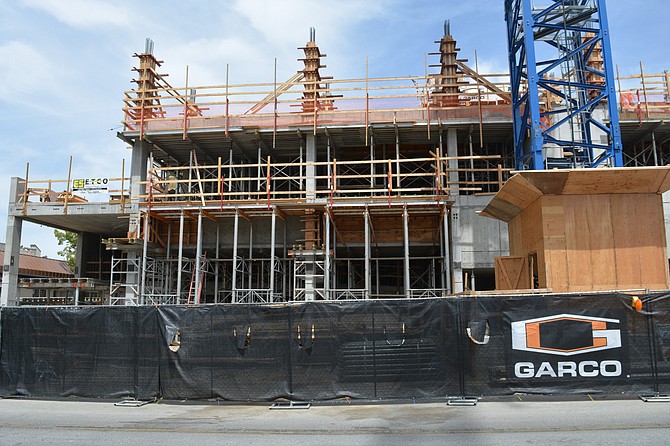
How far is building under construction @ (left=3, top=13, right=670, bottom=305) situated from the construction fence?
9.90 m

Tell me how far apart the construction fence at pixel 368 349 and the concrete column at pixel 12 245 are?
52.3 ft

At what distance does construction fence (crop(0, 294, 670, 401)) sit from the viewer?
9.57 meters

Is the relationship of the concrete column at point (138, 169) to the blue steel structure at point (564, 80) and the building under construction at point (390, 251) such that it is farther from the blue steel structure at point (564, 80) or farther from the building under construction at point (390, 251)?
the blue steel structure at point (564, 80)

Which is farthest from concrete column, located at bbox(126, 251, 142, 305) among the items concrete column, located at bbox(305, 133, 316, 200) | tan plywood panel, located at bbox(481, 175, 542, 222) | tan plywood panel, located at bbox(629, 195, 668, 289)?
tan plywood panel, located at bbox(629, 195, 668, 289)

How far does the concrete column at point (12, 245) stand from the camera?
2441 centimetres

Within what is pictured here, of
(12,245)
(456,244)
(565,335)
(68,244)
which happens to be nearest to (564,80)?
(456,244)

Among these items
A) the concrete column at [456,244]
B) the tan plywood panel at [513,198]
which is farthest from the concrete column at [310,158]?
the tan plywood panel at [513,198]

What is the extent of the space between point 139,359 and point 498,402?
6675mm

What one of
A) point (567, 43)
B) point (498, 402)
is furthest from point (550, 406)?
point (567, 43)

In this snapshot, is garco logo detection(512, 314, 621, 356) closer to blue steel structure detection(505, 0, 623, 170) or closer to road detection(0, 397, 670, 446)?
road detection(0, 397, 670, 446)

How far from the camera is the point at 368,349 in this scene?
9.91m

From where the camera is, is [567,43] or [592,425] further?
[567,43]

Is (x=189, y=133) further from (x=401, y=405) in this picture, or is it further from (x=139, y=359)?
(x=401, y=405)

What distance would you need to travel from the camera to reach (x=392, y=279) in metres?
29.4
